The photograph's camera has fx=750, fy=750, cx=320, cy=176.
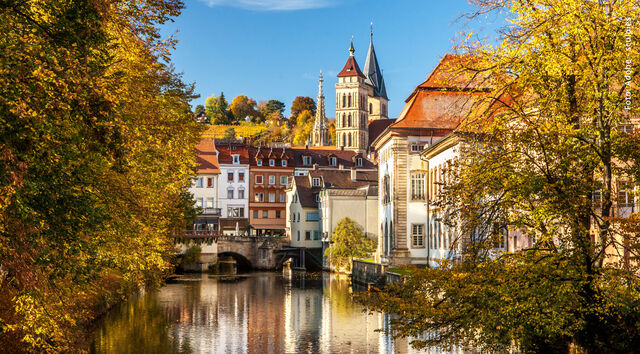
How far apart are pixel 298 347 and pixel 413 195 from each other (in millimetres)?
27233

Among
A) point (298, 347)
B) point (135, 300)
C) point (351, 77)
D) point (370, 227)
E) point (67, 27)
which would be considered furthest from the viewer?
point (351, 77)

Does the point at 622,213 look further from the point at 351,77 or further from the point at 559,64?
the point at 351,77

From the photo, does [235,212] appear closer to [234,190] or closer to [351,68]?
[234,190]

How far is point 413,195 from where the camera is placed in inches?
2103

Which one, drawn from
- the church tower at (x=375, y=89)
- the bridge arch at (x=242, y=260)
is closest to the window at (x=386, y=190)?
the bridge arch at (x=242, y=260)

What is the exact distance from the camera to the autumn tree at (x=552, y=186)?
14.5 meters

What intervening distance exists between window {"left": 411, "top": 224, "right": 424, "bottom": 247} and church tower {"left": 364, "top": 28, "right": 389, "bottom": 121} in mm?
129294

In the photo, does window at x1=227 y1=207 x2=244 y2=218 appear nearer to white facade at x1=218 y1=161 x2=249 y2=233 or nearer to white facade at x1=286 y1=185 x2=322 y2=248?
white facade at x1=218 y1=161 x2=249 y2=233

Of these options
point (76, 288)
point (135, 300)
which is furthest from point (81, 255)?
point (135, 300)

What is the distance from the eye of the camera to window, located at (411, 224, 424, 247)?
53094 millimetres

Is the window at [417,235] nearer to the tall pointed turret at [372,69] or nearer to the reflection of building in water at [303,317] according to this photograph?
the reflection of building in water at [303,317]

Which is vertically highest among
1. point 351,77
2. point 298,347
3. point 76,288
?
point 351,77

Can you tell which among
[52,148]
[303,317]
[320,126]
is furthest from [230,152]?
[52,148]

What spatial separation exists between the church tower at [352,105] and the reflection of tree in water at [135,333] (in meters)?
127
